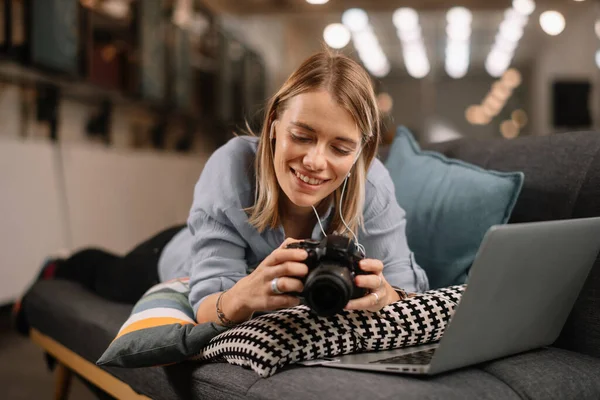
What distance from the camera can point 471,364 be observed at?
3.04 feet

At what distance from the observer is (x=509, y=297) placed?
90 cm

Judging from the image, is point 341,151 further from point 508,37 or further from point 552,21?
point 508,37

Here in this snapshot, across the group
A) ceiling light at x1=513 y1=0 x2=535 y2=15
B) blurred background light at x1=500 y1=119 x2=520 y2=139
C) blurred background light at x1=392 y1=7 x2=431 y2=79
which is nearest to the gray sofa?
ceiling light at x1=513 y1=0 x2=535 y2=15

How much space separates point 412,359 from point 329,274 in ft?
0.77

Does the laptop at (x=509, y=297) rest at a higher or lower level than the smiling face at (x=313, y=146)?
lower

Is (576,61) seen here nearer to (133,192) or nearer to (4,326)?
(133,192)

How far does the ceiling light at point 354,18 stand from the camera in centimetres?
539

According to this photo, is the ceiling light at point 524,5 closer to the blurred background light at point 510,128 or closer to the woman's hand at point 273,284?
the blurred background light at point 510,128

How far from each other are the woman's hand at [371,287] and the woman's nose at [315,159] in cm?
22

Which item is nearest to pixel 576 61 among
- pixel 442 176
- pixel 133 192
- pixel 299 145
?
pixel 133 192

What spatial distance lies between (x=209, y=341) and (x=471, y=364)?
1.46 ft

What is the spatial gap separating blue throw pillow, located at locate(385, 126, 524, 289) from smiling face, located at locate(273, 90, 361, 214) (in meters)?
0.40

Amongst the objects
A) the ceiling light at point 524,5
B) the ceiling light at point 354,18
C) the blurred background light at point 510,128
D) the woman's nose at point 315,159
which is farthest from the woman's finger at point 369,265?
the blurred background light at point 510,128

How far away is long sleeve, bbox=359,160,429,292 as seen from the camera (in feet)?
4.13
